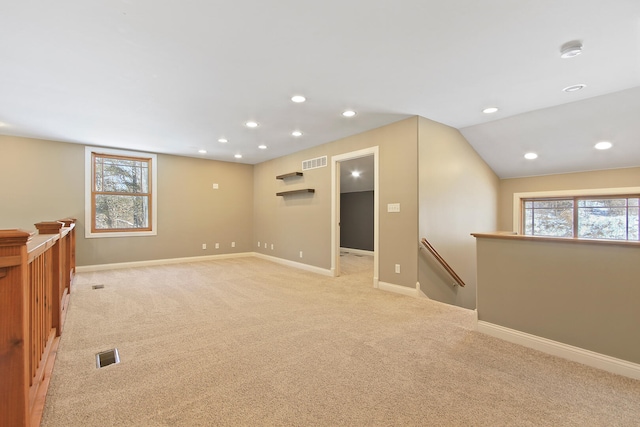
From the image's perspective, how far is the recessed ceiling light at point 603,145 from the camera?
4188 mm

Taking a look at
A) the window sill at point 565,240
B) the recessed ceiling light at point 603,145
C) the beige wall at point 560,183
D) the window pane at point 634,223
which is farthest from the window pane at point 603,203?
the window sill at point 565,240

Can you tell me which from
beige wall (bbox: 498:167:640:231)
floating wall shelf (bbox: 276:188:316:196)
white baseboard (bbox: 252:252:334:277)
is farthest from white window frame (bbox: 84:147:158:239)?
beige wall (bbox: 498:167:640:231)

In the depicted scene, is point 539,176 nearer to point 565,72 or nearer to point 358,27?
point 565,72

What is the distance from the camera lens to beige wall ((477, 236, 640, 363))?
84.4 inches

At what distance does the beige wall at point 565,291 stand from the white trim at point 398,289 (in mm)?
1187

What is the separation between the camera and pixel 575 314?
2.35 metres

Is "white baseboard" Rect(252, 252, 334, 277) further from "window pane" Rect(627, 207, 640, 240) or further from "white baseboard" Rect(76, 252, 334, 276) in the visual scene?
"window pane" Rect(627, 207, 640, 240)

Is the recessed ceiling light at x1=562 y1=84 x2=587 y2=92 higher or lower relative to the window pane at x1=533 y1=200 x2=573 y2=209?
higher

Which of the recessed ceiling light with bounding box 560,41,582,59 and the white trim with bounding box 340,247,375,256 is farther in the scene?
the white trim with bounding box 340,247,375,256

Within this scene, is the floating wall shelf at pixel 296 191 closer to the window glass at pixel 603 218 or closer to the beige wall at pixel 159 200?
the beige wall at pixel 159 200

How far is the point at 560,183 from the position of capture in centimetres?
518

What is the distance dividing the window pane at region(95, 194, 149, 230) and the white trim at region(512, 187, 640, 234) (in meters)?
7.52

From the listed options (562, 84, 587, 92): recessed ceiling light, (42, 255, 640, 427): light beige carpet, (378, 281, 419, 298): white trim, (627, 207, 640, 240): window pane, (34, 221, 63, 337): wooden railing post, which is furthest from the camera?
(627, 207, 640, 240): window pane

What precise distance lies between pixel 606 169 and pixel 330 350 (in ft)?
17.8
